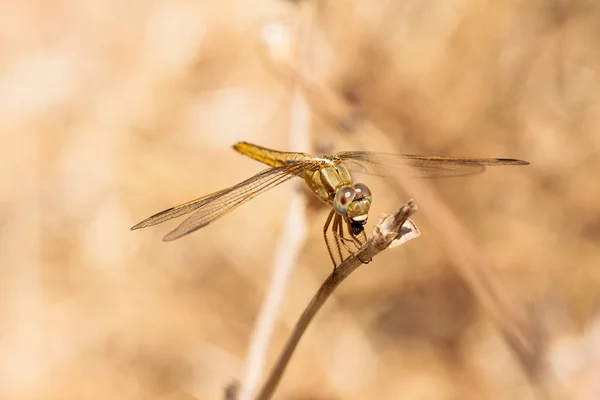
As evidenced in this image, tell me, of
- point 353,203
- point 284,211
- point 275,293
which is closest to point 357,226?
point 353,203

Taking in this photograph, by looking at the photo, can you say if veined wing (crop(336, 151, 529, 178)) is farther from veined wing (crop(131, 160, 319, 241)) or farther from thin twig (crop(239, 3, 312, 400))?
thin twig (crop(239, 3, 312, 400))

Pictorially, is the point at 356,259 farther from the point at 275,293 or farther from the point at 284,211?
the point at 284,211

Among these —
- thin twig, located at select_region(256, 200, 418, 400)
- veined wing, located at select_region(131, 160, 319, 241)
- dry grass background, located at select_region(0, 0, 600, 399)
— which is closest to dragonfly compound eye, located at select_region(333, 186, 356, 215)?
veined wing, located at select_region(131, 160, 319, 241)

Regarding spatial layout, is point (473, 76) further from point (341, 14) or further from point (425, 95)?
point (341, 14)

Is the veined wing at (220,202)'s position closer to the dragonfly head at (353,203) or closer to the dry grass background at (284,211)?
the dragonfly head at (353,203)

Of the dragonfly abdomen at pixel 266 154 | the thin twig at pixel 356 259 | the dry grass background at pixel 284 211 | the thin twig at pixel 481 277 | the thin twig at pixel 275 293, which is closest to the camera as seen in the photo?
the thin twig at pixel 356 259

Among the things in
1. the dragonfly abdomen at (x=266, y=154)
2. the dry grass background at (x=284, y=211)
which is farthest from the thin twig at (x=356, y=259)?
the dry grass background at (x=284, y=211)
